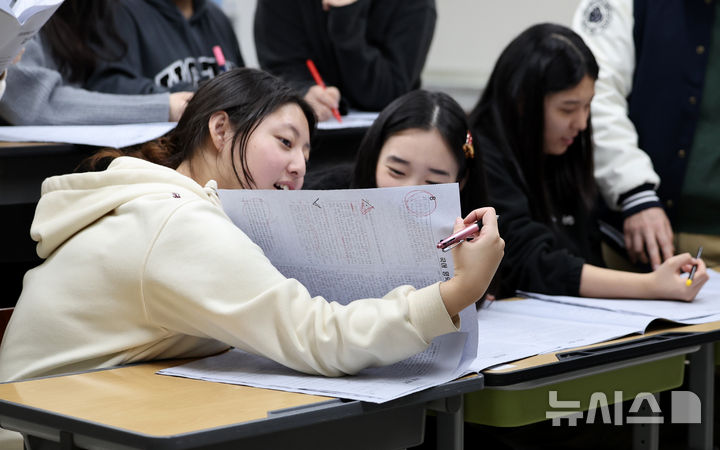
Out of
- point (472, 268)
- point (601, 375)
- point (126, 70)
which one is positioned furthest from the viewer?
point (126, 70)

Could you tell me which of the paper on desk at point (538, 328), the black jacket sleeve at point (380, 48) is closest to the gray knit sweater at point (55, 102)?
the black jacket sleeve at point (380, 48)

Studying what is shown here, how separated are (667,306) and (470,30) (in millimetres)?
2742

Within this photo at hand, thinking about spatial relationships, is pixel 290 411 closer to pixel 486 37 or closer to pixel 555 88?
pixel 555 88

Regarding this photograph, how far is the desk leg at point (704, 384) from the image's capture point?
5.18ft

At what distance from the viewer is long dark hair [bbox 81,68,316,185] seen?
1.38 meters

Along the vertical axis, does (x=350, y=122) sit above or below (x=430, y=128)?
below

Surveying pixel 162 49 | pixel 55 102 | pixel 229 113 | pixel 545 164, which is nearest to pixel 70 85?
pixel 55 102

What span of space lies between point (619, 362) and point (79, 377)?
2.55 ft

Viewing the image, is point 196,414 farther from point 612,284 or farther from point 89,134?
point 612,284


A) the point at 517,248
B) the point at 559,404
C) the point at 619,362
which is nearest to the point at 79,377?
the point at 559,404

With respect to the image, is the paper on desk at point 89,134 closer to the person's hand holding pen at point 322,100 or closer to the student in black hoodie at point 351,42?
the person's hand holding pen at point 322,100

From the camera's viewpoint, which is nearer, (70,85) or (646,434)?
(646,434)

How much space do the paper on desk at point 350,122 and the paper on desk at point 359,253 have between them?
789 millimetres

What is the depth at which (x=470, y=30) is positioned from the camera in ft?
13.9
